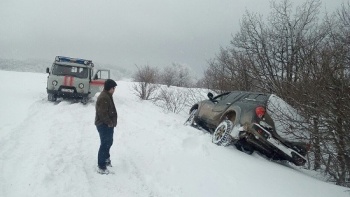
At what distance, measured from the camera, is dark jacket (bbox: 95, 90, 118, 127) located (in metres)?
5.46

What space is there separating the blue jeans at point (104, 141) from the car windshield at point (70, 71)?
32.2 feet

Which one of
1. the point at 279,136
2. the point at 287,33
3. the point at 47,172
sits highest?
the point at 287,33

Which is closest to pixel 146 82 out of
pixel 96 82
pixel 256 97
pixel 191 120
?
pixel 96 82

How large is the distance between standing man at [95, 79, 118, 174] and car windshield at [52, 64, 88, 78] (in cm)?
970

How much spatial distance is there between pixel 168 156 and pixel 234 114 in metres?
2.59

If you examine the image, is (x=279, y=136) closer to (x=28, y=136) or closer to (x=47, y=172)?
(x=47, y=172)

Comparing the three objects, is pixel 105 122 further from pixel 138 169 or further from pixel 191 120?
pixel 191 120

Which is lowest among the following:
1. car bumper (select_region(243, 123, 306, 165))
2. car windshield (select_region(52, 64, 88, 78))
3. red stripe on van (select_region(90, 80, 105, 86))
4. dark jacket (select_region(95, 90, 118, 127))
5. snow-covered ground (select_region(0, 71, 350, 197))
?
snow-covered ground (select_region(0, 71, 350, 197))

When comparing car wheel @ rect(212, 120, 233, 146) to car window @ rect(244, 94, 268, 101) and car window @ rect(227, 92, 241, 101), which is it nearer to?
car window @ rect(244, 94, 268, 101)

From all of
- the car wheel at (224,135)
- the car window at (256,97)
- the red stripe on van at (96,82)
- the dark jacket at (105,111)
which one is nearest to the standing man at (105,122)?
the dark jacket at (105,111)

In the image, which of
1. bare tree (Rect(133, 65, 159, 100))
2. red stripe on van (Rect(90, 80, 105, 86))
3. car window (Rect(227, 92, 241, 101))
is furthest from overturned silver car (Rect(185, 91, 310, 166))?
bare tree (Rect(133, 65, 159, 100))

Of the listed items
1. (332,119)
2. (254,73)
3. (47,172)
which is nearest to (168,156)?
(47,172)

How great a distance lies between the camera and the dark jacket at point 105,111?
546cm

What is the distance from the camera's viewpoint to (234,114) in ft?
26.6
